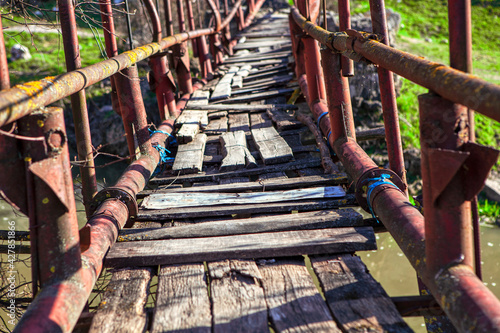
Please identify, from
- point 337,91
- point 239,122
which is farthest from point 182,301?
point 239,122

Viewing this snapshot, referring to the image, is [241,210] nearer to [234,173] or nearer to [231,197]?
[231,197]

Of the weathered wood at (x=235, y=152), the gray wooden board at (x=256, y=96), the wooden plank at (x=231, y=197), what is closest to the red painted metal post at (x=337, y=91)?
the wooden plank at (x=231, y=197)

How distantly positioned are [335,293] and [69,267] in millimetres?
1163

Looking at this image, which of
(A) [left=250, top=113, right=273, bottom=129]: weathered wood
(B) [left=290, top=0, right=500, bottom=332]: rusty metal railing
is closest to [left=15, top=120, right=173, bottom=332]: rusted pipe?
(B) [left=290, top=0, right=500, bottom=332]: rusty metal railing

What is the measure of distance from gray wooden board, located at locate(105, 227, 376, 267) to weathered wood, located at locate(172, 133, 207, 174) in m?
1.45

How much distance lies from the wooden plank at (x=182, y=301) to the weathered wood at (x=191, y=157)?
1.64 meters

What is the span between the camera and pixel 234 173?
3.86 m

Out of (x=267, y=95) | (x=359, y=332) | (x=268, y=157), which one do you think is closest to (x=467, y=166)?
(x=359, y=332)

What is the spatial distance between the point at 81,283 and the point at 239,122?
3.67m

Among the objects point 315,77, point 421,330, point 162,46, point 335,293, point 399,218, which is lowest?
point 421,330

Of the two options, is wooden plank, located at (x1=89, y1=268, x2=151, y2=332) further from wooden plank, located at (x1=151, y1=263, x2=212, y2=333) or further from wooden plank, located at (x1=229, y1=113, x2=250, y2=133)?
wooden plank, located at (x1=229, y1=113, x2=250, y2=133)

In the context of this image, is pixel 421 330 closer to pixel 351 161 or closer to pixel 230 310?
pixel 351 161

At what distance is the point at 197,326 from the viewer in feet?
6.12

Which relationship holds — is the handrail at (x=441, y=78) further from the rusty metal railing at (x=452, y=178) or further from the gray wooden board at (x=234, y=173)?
the gray wooden board at (x=234, y=173)
